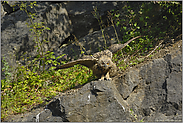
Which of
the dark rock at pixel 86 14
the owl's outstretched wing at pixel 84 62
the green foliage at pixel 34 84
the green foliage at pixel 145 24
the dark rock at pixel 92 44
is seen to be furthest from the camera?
the dark rock at pixel 86 14

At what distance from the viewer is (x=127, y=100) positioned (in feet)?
15.9

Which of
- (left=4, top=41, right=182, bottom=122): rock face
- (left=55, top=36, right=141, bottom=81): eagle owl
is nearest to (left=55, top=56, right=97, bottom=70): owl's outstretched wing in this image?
(left=55, top=36, right=141, bottom=81): eagle owl

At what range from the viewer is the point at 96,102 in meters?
4.56

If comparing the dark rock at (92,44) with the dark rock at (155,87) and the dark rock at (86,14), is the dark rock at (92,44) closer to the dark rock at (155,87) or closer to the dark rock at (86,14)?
the dark rock at (86,14)

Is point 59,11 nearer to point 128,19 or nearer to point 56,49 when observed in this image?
point 56,49

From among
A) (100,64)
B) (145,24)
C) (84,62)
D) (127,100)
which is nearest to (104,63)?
(100,64)

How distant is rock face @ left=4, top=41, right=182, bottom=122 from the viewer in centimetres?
447

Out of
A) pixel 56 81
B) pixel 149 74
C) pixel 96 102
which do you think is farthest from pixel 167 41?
pixel 56 81

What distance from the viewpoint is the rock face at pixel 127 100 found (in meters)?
4.47

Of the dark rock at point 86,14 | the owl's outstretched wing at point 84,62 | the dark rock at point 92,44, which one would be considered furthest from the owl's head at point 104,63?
the dark rock at point 86,14

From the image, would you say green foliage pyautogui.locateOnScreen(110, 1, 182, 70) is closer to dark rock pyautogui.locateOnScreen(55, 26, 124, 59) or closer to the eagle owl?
dark rock pyautogui.locateOnScreen(55, 26, 124, 59)

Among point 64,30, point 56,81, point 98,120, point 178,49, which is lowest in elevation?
point 98,120

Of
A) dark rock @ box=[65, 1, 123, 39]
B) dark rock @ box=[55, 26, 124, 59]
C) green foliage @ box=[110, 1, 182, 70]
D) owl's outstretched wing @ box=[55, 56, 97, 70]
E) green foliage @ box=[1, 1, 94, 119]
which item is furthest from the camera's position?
dark rock @ box=[65, 1, 123, 39]

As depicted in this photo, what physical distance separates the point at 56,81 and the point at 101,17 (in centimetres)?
301
